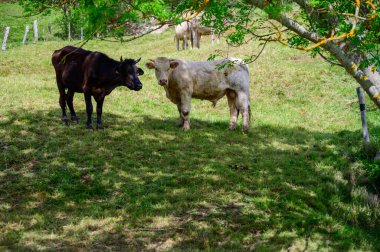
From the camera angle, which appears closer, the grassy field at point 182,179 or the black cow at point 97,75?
the grassy field at point 182,179

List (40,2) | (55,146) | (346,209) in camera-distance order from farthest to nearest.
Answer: (55,146) → (346,209) → (40,2)

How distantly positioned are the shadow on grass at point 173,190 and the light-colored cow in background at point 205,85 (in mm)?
791

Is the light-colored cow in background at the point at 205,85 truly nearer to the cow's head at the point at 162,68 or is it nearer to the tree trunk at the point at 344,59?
the cow's head at the point at 162,68

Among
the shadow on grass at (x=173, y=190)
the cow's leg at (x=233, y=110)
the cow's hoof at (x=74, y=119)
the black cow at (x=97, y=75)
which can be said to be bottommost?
the shadow on grass at (x=173, y=190)

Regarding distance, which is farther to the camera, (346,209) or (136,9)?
(346,209)

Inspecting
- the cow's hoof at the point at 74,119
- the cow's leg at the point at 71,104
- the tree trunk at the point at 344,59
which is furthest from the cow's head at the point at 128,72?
the tree trunk at the point at 344,59

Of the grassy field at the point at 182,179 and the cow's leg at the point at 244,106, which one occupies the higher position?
the cow's leg at the point at 244,106

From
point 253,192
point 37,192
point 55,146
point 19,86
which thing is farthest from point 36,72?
point 253,192

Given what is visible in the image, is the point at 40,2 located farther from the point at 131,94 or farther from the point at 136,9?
the point at 131,94

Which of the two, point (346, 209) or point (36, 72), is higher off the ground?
point (36, 72)

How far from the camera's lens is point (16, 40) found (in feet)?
153

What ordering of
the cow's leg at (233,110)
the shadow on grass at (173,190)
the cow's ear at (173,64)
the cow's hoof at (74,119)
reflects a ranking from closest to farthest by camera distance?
the shadow on grass at (173,190)
the cow's ear at (173,64)
the cow's hoof at (74,119)
the cow's leg at (233,110)

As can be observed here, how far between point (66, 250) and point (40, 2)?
3.94 metres

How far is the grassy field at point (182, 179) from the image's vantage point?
8.11 meters
